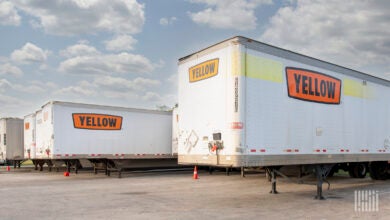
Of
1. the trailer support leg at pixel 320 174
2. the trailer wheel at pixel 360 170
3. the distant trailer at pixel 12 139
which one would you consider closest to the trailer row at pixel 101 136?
the distant trailer at pixel 12 139

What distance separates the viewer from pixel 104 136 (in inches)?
772

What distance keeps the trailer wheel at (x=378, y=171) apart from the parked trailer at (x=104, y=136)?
1011 cm

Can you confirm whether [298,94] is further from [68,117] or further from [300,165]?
[68,117]

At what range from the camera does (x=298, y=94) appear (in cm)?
1070

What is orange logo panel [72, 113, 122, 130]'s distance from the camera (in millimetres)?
19031

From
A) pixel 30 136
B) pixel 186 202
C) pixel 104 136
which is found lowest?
pixel 186 202

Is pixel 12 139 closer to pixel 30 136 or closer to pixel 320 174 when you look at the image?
pixel 30 136

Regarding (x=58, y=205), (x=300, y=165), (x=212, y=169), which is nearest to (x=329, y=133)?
(x=300, y=165)

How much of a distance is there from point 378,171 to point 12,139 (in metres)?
21.7

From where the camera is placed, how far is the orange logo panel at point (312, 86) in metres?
10.6

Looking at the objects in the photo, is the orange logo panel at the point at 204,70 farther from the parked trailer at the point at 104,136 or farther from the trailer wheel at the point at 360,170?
the parked trailer at the point at 104,136

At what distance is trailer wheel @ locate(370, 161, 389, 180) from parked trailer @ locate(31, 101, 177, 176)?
10.1 meters

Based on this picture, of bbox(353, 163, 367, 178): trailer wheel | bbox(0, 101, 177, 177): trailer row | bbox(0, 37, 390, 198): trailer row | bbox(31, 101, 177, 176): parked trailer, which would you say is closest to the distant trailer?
bbox(0, 101, 177, 177): trailer row

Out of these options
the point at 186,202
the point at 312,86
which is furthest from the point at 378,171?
the point at 186,202
